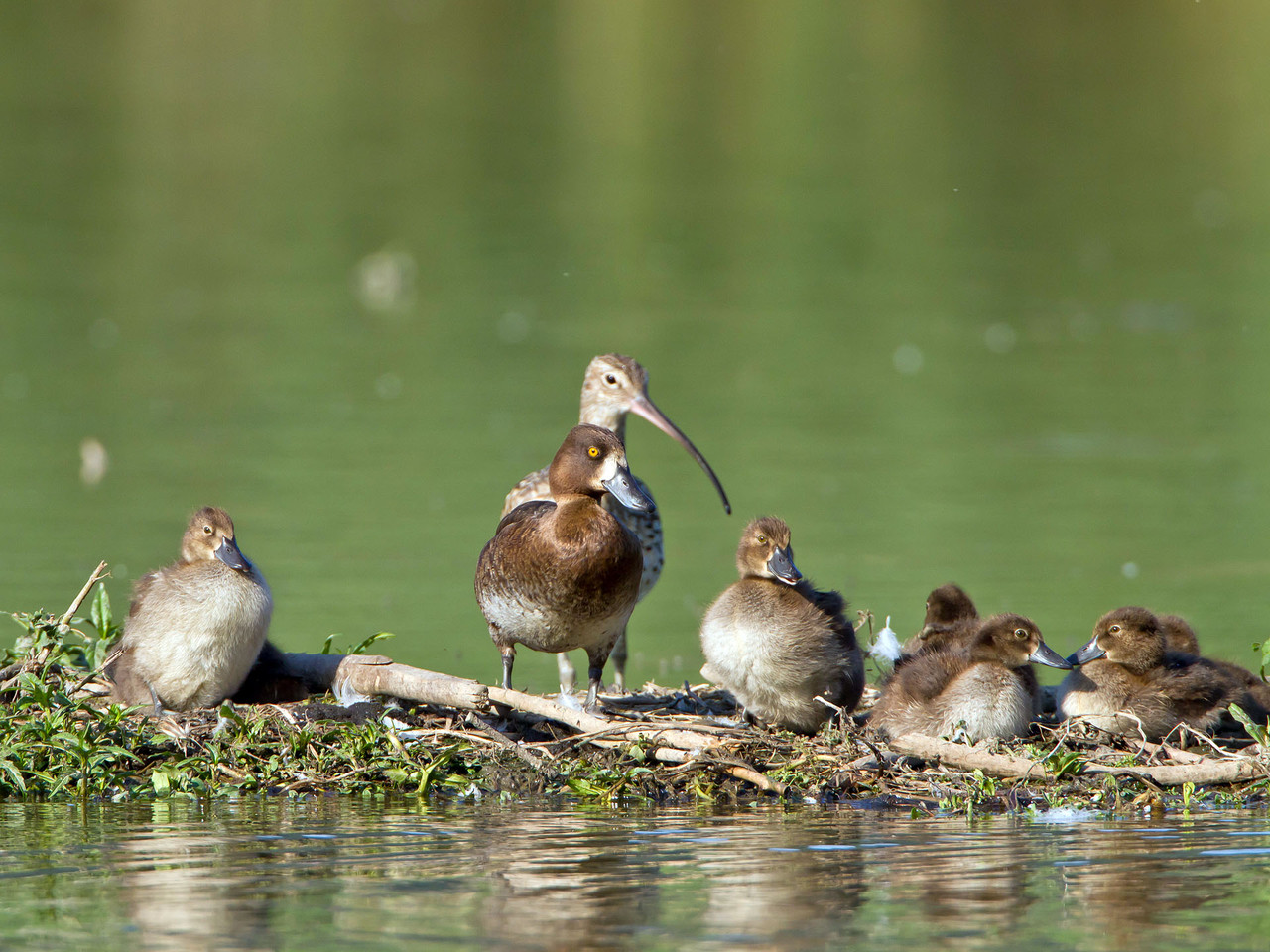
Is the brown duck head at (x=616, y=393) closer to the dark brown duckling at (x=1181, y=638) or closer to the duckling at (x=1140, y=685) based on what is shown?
the dark brown duckling at (x=1181, y=638)

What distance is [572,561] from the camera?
824 cm

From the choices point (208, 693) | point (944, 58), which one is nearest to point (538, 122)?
point (944, 58)

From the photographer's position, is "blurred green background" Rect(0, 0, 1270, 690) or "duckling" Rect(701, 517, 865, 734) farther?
"blurred green background" Rect(0, 0, 1270, 690)

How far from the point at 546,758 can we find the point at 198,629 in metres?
1.59

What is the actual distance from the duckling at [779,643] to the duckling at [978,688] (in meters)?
0.26

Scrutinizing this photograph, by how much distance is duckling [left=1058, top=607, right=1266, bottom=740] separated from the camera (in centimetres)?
821

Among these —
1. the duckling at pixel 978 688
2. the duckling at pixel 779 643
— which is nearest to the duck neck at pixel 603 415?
the duckling at pixel 779 643

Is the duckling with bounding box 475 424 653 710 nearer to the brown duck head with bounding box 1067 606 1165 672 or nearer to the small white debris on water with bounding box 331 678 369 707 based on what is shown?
the small white debris on water with bounding box 331 678 369 707

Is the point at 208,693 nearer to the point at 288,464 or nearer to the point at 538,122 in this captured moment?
the point at 288,464

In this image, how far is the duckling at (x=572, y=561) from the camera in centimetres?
827

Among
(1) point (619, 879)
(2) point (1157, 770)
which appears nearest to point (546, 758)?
(1) point (619, 879)

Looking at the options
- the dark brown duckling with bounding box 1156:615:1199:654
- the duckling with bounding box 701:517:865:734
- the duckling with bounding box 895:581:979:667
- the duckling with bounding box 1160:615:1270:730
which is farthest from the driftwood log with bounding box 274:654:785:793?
the dark brown duckling with bounding box 1156:615:1199:654

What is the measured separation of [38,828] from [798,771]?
2.80 metres

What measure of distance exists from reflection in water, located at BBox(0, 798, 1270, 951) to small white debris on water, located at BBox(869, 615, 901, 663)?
6.17 feet
